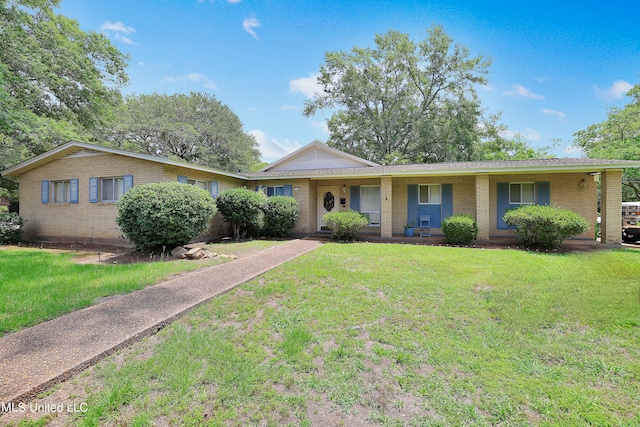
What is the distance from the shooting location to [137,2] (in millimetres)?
11352

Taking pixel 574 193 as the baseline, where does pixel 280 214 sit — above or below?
below

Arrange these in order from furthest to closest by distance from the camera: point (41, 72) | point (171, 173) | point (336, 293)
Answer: point (41, 72), point (171, 173), point (336, 293)

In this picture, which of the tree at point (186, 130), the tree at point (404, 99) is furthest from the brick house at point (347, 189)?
the tree at point (186, 130)

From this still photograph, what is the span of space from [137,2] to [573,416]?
16.7 meters

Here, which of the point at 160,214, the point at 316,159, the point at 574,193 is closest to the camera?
the point at 160,214

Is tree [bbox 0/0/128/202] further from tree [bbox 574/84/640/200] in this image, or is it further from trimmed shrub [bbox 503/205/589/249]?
tree [bbox 574/84/640/200]

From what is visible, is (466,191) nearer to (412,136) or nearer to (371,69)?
(412,136)

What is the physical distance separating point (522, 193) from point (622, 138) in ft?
65.2

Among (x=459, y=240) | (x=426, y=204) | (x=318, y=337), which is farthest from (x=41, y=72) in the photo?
(x=459, y=240)

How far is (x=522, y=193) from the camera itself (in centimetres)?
1230

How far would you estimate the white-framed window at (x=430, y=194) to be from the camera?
1308cm

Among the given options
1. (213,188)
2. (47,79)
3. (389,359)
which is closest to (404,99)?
(213,188)

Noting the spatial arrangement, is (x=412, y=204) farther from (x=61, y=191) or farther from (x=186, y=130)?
(x=186, y=130)

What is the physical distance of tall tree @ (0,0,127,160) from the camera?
1223 cm
